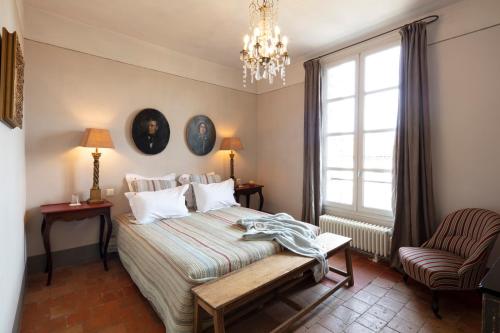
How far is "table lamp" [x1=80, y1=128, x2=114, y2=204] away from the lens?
2.83 meters

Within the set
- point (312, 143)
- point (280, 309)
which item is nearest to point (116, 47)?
point (312, 143)

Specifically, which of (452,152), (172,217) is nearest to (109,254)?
(172,217)

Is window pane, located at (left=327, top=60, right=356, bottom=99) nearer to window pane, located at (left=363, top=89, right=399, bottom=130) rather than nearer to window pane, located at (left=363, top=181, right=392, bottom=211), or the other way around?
window pane, located at (left=363, top=89, right=399, bottom=130)

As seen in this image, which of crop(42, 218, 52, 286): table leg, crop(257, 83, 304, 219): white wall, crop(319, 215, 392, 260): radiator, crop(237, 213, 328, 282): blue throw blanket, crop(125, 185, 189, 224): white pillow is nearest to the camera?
crop(237, 213, 328, 282): blue throw blanket

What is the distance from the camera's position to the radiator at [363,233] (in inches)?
117

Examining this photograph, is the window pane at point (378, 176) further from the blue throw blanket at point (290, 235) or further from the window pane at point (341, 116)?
the blue throw blanket at point (290, 235)

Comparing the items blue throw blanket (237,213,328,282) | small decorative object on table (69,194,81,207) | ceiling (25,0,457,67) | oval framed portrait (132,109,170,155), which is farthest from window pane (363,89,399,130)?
small decorative object on table (69,194,81,207)

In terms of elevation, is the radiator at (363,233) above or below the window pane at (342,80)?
below

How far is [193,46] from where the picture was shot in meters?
3.58

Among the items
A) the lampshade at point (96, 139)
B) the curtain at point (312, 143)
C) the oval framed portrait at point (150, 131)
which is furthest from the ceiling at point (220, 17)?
the lampshade at point (96, 139)

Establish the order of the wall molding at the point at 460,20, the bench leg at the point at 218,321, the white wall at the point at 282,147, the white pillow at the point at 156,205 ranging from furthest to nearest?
Answer: the white wall at the point at 282,147 < the white pillow at the point at 156,205 < the wall molding at the point at 460,20 < the bench leg at the point at 218,321

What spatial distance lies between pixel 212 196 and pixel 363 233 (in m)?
2.01

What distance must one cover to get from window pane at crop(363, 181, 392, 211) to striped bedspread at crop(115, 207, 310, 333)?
1.71 m

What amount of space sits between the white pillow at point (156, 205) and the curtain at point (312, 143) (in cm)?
182
